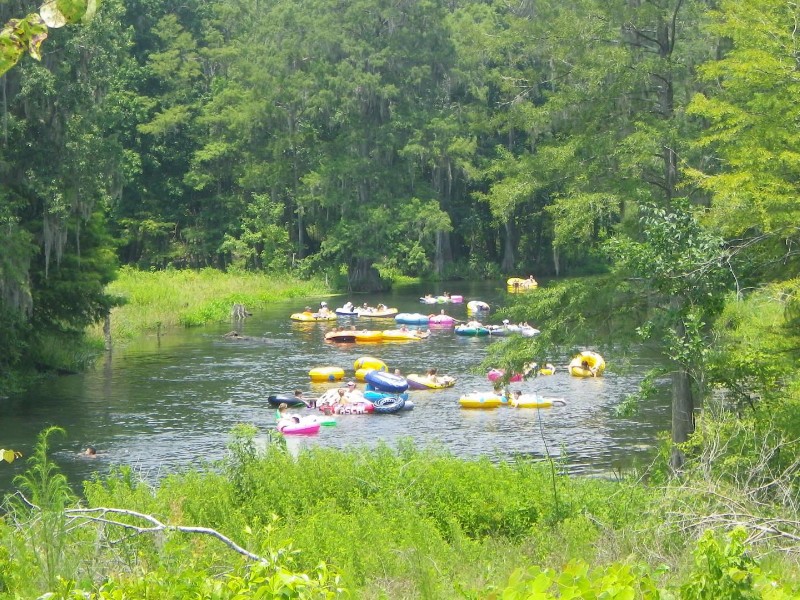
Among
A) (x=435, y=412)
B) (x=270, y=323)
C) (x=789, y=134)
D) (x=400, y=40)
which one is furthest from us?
(x=400, y=40)

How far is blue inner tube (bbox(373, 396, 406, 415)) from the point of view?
23.5 meters

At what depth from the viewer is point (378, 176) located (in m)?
51.6

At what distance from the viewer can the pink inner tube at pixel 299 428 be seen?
69.6 feet

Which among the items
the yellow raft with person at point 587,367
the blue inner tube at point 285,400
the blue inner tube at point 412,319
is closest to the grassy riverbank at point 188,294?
the blue inner tube at point 412,319

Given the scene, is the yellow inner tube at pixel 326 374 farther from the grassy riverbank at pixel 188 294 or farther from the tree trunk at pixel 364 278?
the tree trunk at pixel 364 278

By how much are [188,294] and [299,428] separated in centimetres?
2122

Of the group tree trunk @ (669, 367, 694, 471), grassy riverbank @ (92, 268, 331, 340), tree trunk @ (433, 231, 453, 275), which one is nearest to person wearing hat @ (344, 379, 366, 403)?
grassy riverbank @ (92, 268, 331, 340)

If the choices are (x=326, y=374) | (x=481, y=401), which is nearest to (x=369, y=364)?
(x=326, y=374)

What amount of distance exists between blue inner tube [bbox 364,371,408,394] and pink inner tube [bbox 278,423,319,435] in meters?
3.32

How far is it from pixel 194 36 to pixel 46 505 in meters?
53.1

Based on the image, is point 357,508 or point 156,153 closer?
point 357,508

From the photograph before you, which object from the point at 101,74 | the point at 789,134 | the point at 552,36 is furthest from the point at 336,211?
the point at 789,134

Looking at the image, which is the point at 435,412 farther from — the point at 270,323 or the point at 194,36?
the point at 194,36

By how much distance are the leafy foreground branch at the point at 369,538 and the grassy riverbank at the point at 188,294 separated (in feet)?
56.6
